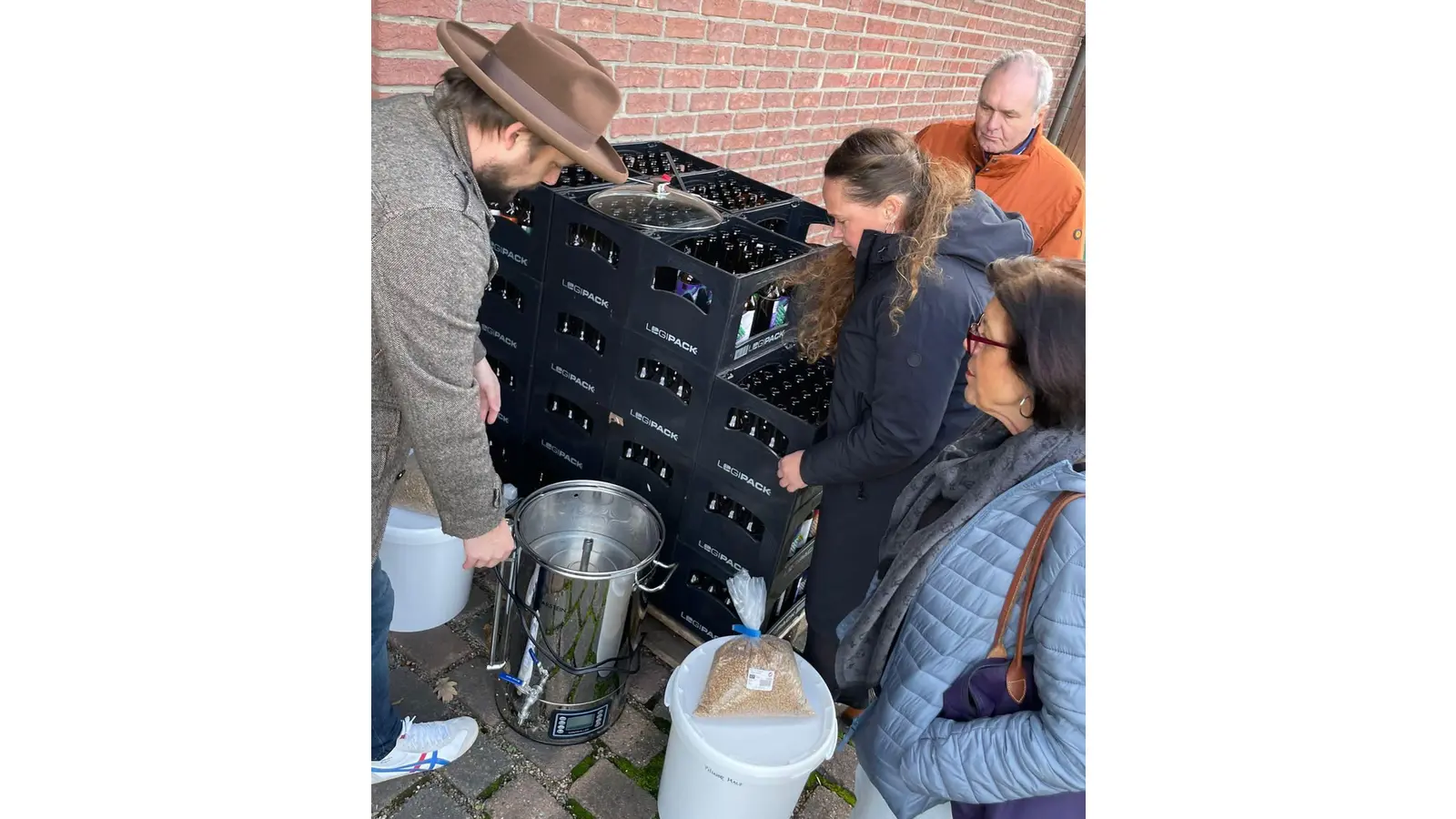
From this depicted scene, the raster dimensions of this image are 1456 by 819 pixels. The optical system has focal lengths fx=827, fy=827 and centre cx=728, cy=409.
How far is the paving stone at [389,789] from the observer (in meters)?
2.53

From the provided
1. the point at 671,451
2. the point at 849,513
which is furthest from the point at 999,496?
the point at 671,451

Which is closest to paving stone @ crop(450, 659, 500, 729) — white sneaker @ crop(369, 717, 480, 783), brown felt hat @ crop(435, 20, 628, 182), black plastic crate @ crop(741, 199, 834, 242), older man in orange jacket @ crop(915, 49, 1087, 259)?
white sneaker @ crop(369, 717, 480, 783)

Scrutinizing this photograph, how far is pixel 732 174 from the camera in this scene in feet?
12.2

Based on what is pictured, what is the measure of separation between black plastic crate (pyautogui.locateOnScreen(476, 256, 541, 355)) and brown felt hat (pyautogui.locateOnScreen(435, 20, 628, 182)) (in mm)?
1291

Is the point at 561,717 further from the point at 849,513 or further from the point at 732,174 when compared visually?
the point at 732,174

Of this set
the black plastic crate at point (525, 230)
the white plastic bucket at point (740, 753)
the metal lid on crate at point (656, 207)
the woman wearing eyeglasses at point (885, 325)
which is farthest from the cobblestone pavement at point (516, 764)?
the metal lid on crate at point (656, 207)

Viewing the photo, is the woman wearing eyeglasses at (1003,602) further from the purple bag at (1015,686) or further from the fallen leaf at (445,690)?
the fallen leaf at (445,690)

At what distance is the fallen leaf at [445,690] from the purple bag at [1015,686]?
6.23ft

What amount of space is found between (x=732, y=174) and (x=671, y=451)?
1.42m

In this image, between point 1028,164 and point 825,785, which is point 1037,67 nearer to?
point 1028,164

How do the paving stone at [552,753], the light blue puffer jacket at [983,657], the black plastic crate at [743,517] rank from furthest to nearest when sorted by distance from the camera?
1. the black plastic crate at [743,517]
2. the paving stone at [552,753]
3. the light blue puffer jacket at [983,657]

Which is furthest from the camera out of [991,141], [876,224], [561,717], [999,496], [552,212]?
[991,141]

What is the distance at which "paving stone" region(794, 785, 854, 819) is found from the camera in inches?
107

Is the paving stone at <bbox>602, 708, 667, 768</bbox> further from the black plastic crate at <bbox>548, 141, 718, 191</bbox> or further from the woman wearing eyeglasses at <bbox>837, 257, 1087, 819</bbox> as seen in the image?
the black plastic crate at <bbox>548, 141, 718, 191</bbox>
